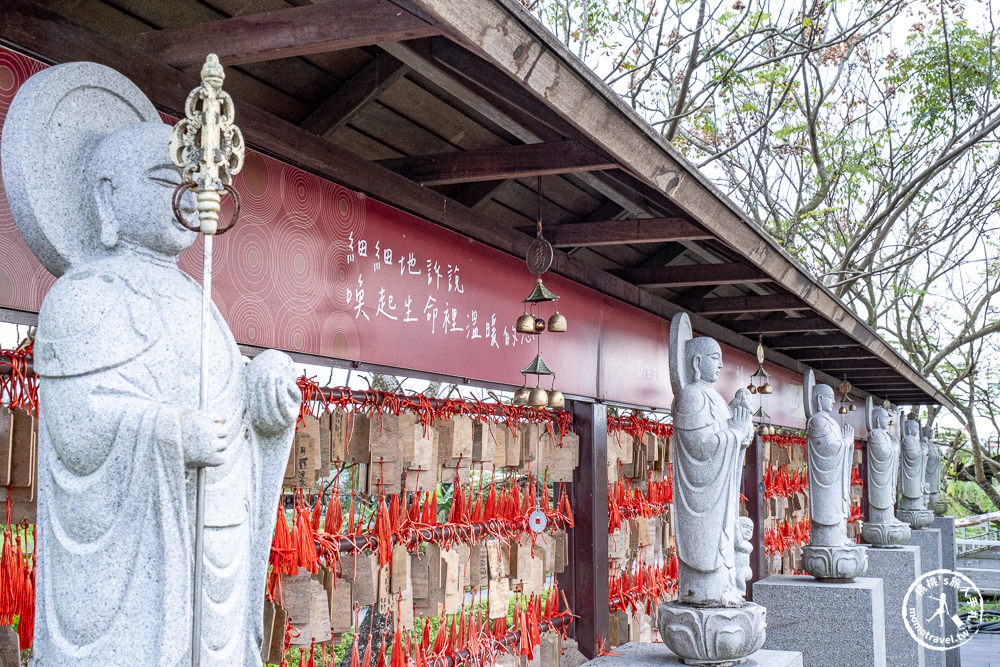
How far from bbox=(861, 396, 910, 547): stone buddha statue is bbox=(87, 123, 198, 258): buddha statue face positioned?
27.0 feet

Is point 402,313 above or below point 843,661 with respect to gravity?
above

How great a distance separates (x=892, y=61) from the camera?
32.9ft

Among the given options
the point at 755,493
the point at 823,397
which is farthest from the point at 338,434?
the point at 755,493

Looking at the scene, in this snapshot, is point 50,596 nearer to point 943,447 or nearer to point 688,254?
point 688,254

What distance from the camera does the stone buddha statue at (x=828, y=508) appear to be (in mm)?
6473

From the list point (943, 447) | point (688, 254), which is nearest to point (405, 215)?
point (688, 254)

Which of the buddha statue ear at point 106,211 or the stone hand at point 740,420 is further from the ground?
the buddha statue ear at point 106,211

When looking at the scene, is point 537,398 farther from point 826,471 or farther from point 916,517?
point 916,517

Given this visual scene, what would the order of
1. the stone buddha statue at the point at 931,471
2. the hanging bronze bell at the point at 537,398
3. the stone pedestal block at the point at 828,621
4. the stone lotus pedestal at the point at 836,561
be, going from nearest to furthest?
the hanging bronze bell at the point at 537,398 < the stone pedestal block at the point at 828,621 < the stone lotus pedestal at the point at 836,561 < the stone buddha statue at the point at 931,471

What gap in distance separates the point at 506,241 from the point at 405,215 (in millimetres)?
846

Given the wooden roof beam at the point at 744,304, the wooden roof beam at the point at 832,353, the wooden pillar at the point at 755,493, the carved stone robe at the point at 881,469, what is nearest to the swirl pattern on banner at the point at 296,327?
the wooden roof beam at the point at 744,304

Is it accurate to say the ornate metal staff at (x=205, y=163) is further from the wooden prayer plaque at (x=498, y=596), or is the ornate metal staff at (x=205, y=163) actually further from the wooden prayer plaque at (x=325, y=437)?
the wooden prayer plaque at (x=498, y=596)

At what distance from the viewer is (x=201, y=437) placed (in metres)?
1.79

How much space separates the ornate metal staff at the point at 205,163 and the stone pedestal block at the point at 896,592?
7.56m
